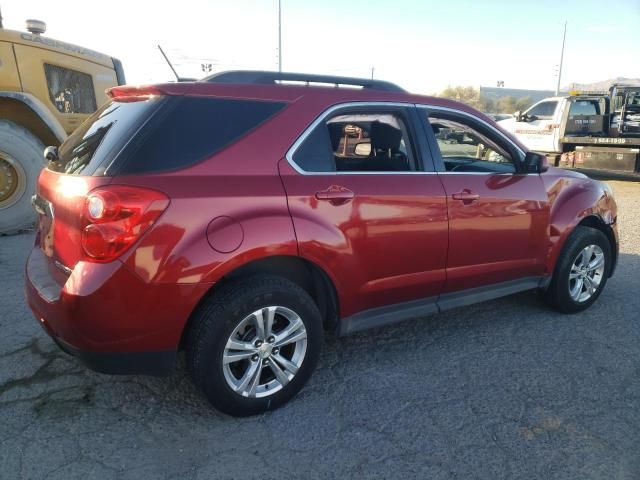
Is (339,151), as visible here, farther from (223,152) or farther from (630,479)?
(630,479)

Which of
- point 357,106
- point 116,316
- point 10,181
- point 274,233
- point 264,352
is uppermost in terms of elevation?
point 357,106

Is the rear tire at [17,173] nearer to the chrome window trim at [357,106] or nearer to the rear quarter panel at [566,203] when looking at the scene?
the chrome window trim at [357,106]

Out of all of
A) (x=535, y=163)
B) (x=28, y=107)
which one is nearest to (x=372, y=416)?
(x=535, y=163)

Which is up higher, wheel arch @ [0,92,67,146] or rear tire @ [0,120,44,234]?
wheel arch @ [0,92,67,146]

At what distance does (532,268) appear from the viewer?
3.92 m

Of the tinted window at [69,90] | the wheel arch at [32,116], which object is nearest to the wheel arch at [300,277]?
the wheel arch at [32,116]

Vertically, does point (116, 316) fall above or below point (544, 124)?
below

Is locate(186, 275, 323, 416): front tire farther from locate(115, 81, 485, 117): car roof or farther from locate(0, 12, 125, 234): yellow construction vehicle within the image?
locate(0, 12, 125, 234): yellow construction vehicle

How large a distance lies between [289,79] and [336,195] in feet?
2.54

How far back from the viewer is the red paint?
91.4 inches

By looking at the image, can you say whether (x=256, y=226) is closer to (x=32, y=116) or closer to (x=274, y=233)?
(x=274, y=233)

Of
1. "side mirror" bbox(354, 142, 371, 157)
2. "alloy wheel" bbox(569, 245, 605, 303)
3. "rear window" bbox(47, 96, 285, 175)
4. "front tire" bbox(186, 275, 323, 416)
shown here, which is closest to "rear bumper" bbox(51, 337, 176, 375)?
"front tire" bbox(186, 275, 323, 416)

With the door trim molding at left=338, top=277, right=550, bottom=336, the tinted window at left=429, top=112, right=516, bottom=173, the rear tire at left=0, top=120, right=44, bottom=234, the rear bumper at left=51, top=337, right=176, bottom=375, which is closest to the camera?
the rear bumper at left=51, top=337, right=176, bottom=375

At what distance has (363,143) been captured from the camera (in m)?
3.41
